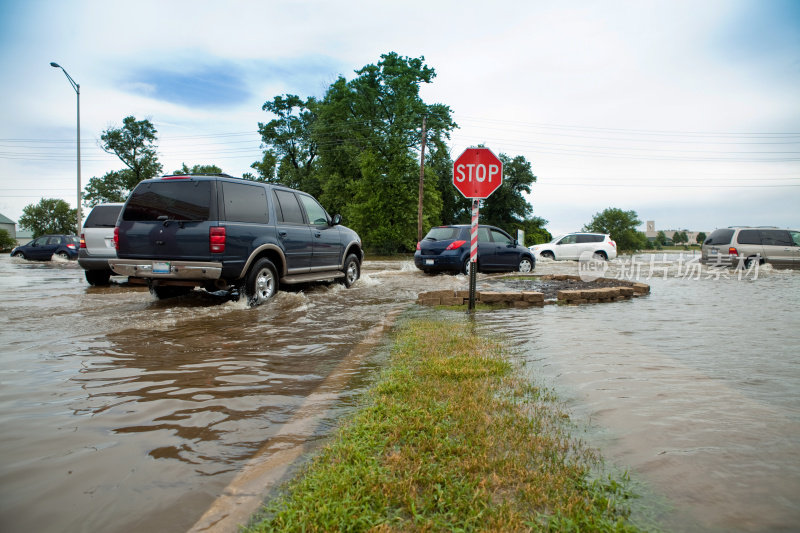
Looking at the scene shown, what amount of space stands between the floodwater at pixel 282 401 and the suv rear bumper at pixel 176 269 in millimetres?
577

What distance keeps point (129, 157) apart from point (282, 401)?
65.6m

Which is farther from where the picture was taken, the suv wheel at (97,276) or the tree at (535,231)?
the tree at (535,231)

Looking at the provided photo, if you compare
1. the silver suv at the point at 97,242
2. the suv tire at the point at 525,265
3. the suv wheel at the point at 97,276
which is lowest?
the suv wheel at the point at 97,276

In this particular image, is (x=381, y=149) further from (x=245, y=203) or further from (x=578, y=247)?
(x=245, y=203)

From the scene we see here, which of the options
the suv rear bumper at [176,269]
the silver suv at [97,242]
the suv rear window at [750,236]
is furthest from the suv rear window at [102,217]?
the suv rear window at [750,236]

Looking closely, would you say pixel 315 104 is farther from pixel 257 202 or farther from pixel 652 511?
pixel 652 511

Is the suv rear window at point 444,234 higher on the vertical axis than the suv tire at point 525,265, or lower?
higher

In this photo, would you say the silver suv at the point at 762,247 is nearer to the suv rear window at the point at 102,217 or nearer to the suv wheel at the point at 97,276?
the suv rear window at the point at 102,217

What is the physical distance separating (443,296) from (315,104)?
122 feet

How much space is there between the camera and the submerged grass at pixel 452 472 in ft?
6.42

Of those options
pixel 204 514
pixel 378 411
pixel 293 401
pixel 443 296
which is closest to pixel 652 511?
pixel 378 411

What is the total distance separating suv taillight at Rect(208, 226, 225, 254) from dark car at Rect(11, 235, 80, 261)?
23940 millimetres

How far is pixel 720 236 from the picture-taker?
1983 cm

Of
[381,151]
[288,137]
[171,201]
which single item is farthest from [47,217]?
[171,201]
